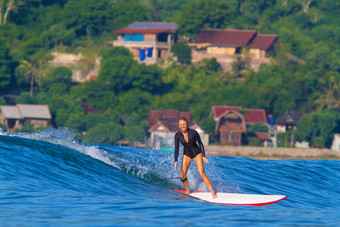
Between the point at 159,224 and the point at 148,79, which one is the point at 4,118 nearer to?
the point at 148,79

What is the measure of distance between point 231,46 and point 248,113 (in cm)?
1375

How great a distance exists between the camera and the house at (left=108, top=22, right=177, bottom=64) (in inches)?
3093

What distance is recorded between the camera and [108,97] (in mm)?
69500

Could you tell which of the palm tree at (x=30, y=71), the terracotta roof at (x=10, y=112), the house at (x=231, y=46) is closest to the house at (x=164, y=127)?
the terracotta roof at (x=10, y=112)

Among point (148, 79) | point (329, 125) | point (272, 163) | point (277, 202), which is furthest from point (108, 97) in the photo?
Answer: point (277, 202)

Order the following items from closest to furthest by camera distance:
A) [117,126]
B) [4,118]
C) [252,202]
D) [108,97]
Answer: [252,202] < [117,126] < [4,118] < [108,97]

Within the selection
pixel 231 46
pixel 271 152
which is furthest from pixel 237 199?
pixel 231 46

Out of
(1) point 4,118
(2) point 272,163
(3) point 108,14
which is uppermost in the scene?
(3) point 108,14

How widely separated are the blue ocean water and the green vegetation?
3920 centimetres

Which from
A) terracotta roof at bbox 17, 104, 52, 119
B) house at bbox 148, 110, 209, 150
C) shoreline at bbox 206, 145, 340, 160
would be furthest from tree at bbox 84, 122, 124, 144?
shoreline at bbox 206, 145, 340, 160

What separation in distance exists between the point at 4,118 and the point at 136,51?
2097 cm

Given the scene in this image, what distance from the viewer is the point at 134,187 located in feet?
49.8

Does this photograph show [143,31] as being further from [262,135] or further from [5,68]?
[262,135]

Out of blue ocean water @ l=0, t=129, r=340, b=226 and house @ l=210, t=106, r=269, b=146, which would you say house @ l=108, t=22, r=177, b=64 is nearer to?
house @ l=210, t=106, r=269, b=146
